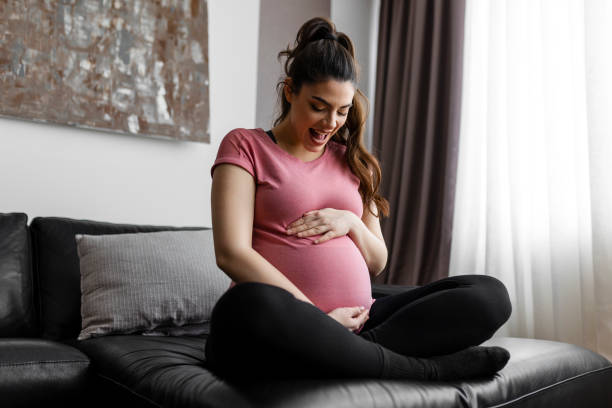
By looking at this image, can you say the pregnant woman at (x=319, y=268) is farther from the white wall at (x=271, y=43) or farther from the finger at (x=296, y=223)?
the white wall at (x=271, y=43)

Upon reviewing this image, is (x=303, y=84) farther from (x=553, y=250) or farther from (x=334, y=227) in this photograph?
(x=553, y=250)

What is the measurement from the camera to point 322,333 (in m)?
1.21

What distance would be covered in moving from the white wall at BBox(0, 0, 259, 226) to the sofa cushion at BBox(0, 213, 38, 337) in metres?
0.31

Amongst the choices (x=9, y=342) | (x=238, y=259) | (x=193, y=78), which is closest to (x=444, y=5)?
(x=193, y=78)

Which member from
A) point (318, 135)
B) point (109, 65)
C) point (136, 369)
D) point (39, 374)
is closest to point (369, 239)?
point (318, 135)

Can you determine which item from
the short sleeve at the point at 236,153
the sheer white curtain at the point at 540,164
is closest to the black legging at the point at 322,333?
the short sleeve at the point at 236,153

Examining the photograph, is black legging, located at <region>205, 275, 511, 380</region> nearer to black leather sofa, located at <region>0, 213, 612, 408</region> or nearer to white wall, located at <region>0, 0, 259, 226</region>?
black leather sofa, located at <region>0, 213, 612, 408</region>

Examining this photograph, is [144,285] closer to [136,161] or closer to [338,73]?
[136,161]

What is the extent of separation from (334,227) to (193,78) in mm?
1459

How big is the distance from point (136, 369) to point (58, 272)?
0.78 m

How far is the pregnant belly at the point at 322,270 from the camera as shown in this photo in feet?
4.89

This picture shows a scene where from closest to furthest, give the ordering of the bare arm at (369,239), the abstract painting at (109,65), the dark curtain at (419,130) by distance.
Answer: the bare arm at (369,239) → the abstract painting at (109,65) → the dark curtain at (419,130)

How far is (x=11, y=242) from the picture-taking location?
204cm

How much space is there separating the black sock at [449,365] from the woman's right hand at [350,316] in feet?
0.49
